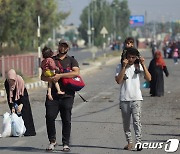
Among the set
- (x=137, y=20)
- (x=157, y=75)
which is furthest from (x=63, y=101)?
(x=137, y=20)

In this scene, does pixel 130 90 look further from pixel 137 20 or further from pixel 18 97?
pixel 137 20

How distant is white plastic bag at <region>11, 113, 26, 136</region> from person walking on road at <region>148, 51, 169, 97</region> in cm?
1112

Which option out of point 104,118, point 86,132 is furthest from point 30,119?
point 104,118

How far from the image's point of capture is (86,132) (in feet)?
47.3

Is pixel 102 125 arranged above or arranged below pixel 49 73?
below

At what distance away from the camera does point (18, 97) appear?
531 inches

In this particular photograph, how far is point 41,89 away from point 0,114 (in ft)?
35.6

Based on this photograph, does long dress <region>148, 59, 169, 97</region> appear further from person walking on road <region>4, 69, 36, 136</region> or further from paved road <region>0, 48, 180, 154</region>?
person walking on road <region>4, 69, 36, 136</region>

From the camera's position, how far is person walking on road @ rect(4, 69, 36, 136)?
13391 millimetres

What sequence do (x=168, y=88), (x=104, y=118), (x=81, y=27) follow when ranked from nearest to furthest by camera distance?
(x=104, y=118)
(x=168, y=88)
(x=81, y=27)

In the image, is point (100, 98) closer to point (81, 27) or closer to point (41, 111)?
point (41, 111)

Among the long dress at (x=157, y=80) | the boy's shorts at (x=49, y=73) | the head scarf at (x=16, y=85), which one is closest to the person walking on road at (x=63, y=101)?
the boy's shorts at (x=49, y=73)

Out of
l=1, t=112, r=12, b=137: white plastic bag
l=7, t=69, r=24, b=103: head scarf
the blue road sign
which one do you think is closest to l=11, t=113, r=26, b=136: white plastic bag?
l=1, t=112, r=12, b=137: white plastic bag

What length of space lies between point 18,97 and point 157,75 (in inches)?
477
